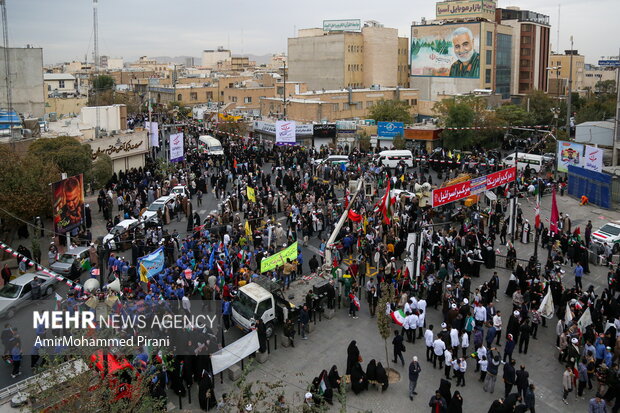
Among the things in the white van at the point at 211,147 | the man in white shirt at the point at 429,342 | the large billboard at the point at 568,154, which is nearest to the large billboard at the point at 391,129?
the white van at the point at 211,147

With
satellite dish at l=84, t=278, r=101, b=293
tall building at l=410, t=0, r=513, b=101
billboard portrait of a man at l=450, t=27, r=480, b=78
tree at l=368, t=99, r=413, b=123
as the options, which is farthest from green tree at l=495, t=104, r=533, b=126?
satellite dish at l=84, t=278, r=101, b=293

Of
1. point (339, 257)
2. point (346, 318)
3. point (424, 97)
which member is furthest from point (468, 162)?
point (424, 97)

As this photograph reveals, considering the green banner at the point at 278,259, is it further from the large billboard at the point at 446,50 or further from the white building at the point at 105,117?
the large billboard at the point at 446,50

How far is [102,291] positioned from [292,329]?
5722mm

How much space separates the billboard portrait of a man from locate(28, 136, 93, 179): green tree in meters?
57.9

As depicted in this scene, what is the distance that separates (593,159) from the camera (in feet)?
105

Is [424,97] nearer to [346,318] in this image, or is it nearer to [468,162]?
[468,162]

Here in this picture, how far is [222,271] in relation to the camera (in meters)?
18.4

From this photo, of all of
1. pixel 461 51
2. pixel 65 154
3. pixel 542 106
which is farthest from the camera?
pixel 461 51

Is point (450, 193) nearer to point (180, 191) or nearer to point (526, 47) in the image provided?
point (180, 191)

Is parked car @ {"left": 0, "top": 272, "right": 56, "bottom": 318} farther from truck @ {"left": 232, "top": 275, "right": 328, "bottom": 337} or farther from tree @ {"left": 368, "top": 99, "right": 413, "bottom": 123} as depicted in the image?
tree @ {"left": 368, "top": 99, "right": 413, "bottom": 123}

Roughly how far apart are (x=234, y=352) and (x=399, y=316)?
15.3 feet

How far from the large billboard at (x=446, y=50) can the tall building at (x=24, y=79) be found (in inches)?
1954

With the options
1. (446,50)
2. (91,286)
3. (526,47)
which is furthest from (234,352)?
(526,47)
